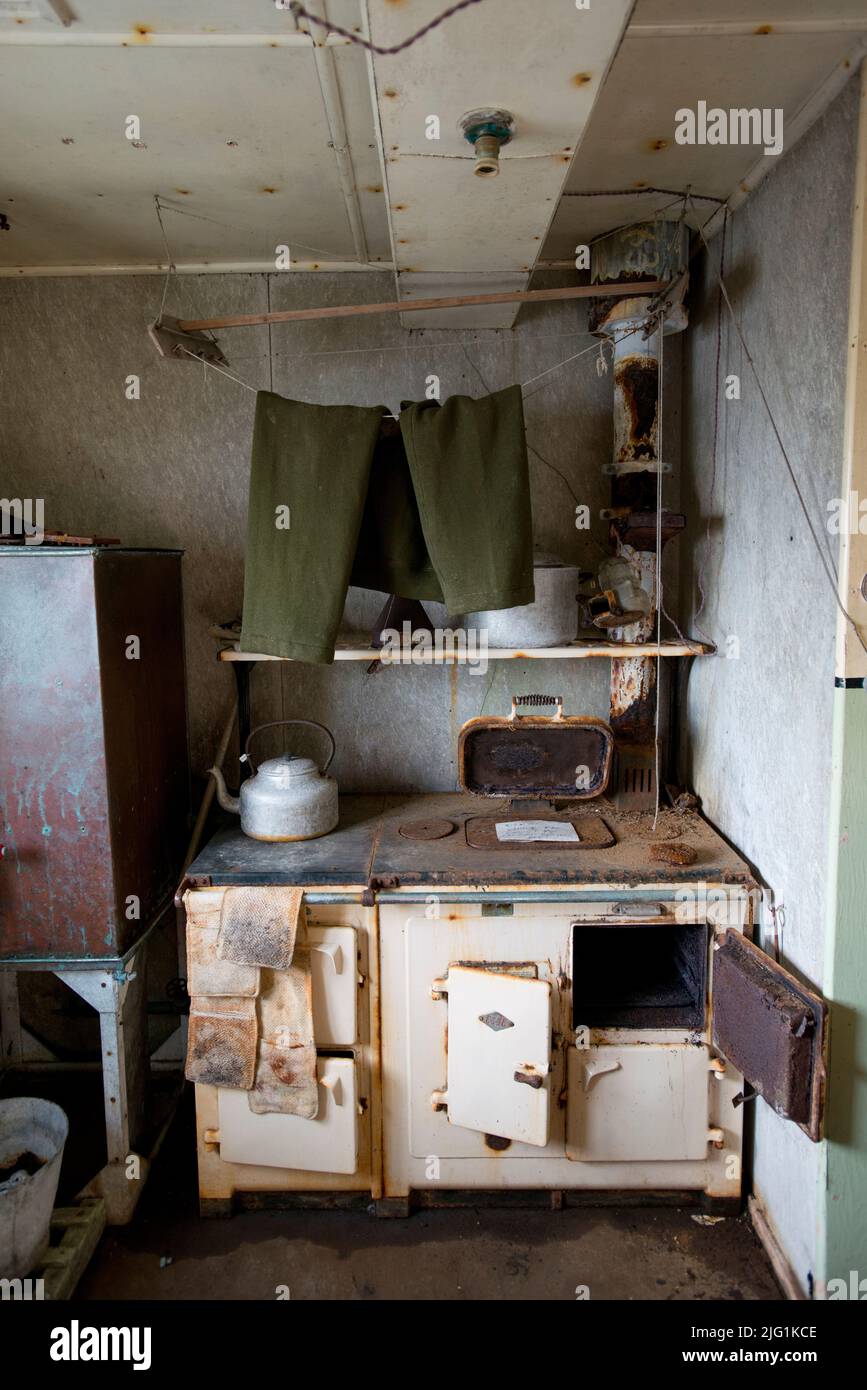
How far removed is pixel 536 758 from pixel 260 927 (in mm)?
984

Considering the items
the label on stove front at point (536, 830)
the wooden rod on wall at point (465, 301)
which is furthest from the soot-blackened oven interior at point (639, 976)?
the wooden rod on wall at point (465, 301)

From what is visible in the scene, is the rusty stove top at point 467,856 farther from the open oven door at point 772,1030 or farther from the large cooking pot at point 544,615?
the large cooking pot at point 544,615

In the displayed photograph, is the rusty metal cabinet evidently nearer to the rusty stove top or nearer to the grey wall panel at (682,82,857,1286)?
the rusty stove top

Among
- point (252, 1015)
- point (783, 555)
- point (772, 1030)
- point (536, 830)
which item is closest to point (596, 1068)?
point (772, 1030)

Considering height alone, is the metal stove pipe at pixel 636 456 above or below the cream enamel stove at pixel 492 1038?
above

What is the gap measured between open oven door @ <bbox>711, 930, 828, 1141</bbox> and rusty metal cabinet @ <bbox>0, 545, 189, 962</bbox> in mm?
1639

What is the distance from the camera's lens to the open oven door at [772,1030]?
6.21 feet

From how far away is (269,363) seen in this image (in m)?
2.96

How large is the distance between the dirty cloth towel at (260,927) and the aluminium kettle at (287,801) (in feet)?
1.06

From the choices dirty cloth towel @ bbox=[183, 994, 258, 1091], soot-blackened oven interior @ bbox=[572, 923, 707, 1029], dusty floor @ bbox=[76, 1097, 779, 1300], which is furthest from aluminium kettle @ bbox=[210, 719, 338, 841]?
dusty floor @ bbox=[76, 1097, 779, 1300]

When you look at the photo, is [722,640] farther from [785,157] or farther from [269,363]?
[269,363]

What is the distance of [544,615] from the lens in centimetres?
259

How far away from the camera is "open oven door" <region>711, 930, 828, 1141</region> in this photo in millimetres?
1893
